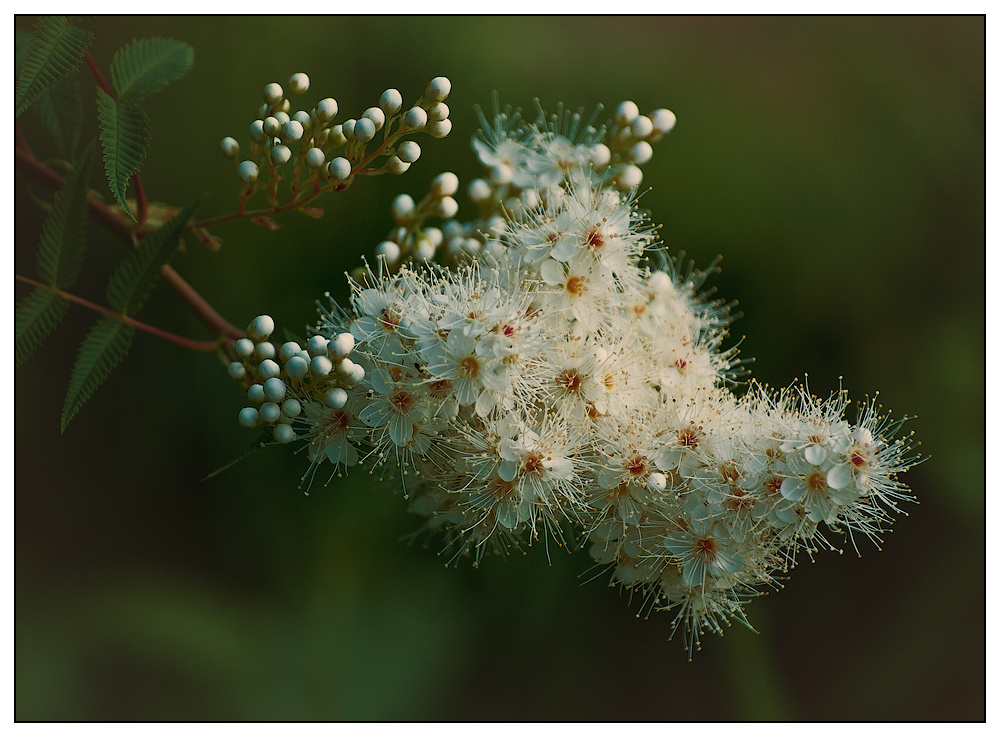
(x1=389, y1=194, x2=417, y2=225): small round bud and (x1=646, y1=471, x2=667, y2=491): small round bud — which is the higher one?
(x1=389, y1=194, x2=417, y2=225): small round bud

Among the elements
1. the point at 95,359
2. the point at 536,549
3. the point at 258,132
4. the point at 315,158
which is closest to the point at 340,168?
the point at 315,158

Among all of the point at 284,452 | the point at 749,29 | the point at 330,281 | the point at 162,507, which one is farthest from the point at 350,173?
the point at 749,29

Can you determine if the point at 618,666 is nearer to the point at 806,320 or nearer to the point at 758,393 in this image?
the point at 806,320

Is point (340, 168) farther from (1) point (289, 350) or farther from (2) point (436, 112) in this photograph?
(1) point (289, 350)

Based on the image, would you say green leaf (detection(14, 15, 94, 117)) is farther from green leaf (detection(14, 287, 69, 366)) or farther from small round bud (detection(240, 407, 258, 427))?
small round bud (detection(240, 407, 258, 427))

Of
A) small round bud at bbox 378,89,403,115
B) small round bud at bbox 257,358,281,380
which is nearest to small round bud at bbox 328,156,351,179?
small round bud at bbox 378,89,403,115

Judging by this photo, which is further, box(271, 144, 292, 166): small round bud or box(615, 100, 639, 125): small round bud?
box(615, 100, 639, 125): small round bud

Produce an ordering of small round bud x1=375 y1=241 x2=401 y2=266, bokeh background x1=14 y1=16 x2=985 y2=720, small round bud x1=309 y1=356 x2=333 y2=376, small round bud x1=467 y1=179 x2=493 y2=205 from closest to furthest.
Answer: small round bud x1=309 y1=356 x2=333 y2=376 < small round bud x1=375 y1=241 x2=401 y2=266 < small round bud x1=467 y1=179 x2=493 y2=205 < bokeh background x1=14 y1=16 x2=985 y2=720
